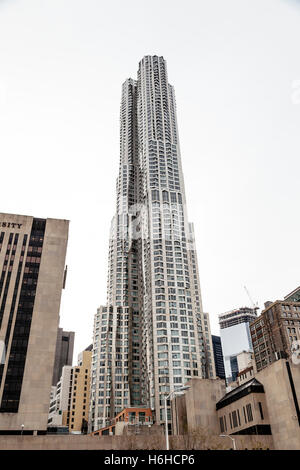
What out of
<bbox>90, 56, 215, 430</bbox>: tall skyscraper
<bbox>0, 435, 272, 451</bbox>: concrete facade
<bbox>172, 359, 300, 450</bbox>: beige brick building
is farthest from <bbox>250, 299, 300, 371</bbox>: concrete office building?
<bbox>0, 435, 272, 451</bbox>: concrete facade

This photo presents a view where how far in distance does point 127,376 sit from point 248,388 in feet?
322

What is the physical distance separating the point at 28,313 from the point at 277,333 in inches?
3926

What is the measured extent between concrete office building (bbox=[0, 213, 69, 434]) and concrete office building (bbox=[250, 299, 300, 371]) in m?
88.0

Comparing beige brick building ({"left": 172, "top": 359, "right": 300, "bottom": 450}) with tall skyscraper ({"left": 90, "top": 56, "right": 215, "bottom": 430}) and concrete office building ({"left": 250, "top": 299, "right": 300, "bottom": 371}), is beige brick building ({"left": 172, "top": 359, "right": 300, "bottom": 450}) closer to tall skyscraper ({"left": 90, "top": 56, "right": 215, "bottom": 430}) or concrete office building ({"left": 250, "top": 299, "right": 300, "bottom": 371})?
tall skyscraper ({"left": 90, "top": 56, "right": 215, "bottom": 430})

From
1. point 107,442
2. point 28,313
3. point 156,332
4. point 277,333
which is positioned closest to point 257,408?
point 107,442

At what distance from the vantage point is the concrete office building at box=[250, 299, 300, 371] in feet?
513

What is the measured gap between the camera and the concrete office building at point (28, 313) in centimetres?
10538

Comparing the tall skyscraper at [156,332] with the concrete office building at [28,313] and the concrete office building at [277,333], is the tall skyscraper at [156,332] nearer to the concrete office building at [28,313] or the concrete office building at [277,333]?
the concrete office building at [277,333]

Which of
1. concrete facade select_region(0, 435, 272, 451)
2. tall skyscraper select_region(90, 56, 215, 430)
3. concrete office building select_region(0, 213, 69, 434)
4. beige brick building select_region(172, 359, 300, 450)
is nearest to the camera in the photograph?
beige brick building select_region(172, 359, 300, 450)

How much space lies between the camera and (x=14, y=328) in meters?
115

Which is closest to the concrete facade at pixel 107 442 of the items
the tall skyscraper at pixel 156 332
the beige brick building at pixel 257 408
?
the beige brick building at pixel 257 408

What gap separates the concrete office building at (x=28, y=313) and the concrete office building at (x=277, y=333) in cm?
8797
